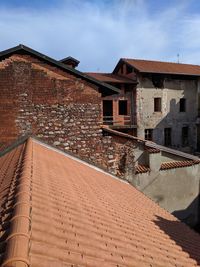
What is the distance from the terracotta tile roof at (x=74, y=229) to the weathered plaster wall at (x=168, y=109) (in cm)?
1955

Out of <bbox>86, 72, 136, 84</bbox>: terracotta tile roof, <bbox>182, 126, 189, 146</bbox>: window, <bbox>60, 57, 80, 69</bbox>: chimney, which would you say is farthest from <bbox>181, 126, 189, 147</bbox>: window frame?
<bbox>60, 57, 80, 69</bbox>: chimney

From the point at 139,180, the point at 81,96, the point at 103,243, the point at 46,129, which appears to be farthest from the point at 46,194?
the point at 139,180

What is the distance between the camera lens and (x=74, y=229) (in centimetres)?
269

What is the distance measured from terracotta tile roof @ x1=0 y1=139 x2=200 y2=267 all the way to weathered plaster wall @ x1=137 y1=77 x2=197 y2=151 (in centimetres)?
1955

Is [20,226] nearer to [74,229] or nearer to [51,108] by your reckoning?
[74,229]

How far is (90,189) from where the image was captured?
4.96 metres

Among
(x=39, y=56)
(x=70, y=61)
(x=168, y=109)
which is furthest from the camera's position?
(x=168, y=109)

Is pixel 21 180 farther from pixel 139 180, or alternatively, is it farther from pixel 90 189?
pixel 139 180

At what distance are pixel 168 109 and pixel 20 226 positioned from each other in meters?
24.6

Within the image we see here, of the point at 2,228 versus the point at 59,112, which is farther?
the point at 59,112

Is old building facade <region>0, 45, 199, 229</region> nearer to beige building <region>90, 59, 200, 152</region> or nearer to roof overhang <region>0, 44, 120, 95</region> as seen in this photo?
roof overhang <region>0, 44, 120, 95</region>

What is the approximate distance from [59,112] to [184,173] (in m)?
5.96

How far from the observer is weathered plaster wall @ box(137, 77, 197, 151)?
24016 mm

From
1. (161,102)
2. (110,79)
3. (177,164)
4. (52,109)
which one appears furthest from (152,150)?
(161,102)
